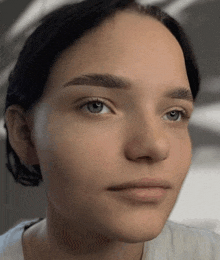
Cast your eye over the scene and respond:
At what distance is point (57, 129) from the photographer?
2.09 ft

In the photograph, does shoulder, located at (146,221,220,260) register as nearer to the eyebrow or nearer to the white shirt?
the white shirt

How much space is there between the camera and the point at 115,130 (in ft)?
1.98

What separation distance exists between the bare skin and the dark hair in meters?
0.02

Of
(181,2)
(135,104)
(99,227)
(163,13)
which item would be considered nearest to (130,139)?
(135,104)

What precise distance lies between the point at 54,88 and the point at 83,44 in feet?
0.37

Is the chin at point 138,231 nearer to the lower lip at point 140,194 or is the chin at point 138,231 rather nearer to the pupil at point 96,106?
the lower lip at point 140,194

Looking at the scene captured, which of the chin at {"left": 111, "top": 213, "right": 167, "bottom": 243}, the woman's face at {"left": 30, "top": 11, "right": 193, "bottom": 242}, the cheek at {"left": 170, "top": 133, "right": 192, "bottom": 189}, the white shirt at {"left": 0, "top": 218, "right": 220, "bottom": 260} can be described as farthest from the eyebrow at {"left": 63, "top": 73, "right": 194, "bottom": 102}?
the white shirt at {"left": 0, "top": 218, "right": 220, "bottom": 260}

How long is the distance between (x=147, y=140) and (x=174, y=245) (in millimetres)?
430

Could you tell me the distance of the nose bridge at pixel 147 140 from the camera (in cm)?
57

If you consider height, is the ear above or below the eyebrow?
below

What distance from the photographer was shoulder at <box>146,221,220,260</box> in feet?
2.76

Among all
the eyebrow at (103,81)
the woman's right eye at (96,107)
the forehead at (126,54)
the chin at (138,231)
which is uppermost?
the forehead at (126,54)

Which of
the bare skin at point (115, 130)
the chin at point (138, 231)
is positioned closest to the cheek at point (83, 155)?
the bare skin at point (115, 130)

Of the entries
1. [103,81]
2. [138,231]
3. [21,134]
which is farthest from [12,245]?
[103,81]
